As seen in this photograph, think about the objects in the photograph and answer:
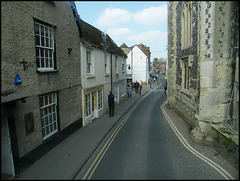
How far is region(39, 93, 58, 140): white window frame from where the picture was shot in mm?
6305

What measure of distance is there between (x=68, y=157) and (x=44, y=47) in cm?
413

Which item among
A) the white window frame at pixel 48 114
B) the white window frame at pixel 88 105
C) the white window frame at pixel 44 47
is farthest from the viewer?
the white window frame at pixel 88 105

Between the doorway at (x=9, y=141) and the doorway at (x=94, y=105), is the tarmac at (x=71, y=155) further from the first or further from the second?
the doorway at (x=94, y=105)

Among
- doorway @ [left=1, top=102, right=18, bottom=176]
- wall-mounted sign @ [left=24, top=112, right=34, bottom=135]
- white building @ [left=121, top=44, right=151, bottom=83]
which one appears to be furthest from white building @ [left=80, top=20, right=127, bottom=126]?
white building @ [left=121, top=44, right=151, bottom=83]

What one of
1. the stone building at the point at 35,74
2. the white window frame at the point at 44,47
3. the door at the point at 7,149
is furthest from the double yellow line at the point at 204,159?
the white window frame at the point at 44,47

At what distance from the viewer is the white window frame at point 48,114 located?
6.30 meters

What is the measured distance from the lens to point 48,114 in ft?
21.7

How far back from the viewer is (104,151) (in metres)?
6.67

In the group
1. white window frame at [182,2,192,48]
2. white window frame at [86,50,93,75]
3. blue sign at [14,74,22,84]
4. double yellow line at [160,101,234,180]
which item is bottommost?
double yellow line at [160,101,234,180]

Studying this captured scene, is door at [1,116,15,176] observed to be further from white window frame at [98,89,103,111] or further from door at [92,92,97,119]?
white window frame at [98,89,103,111]

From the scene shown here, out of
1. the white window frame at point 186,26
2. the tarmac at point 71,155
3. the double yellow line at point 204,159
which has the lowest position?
the double yellow line at point 204,159

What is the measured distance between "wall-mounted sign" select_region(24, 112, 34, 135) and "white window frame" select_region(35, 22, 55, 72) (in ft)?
5.53

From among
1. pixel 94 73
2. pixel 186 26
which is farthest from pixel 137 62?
pixel 186 26

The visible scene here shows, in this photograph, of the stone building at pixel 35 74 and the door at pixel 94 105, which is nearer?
the stone building at pixel 35 74
